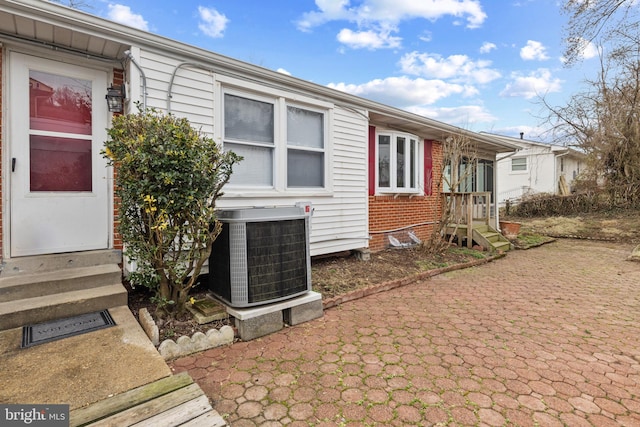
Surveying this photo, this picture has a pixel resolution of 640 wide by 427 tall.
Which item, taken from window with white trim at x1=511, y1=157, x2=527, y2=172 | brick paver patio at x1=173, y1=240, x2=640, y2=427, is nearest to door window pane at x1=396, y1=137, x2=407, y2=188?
brick paver patio at x1=173, y1=240, x2=640, y2=427

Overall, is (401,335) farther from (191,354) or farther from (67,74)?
(67,74)

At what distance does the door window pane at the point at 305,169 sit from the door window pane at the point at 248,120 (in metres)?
0.51

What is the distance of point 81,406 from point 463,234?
7.92 metres

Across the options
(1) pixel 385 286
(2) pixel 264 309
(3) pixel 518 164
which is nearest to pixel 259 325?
(2) pixel 264 309

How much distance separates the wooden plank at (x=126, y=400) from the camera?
1664 mm

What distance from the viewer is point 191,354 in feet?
8.77

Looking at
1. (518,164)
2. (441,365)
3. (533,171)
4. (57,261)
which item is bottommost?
(441,365)

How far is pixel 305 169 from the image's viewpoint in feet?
16.8

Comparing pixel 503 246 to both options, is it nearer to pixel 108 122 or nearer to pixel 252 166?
pixel 252 166

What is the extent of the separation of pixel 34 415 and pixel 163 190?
1622mm

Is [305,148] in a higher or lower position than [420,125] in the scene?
lower

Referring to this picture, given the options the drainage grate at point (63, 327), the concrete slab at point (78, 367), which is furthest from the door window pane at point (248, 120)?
the concrete slab at point (78, 367)

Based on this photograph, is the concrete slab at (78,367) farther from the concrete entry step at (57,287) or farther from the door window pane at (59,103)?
the door window pane at (59,103)

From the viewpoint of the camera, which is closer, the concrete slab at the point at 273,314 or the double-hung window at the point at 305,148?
the concrete slab at the point at 273,314
